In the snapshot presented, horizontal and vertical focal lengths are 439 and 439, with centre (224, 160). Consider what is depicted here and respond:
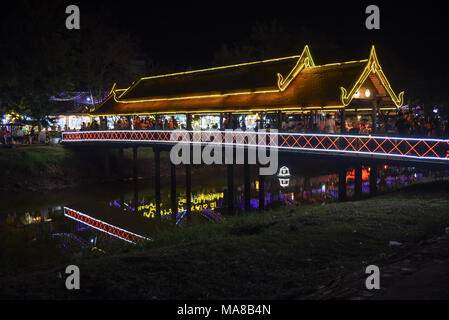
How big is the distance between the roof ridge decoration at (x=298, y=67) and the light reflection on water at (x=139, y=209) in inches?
277

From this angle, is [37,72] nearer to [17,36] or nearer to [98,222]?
[17,36]

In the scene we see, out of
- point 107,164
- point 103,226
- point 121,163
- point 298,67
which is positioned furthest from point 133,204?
point 298,67

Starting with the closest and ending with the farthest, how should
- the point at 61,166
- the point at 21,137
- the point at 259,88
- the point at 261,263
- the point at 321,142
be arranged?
the point at 261,263, the point at 321,142, the point at 259,88, the point at 61,166, the point at 21,137

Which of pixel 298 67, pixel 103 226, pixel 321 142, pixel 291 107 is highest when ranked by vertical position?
pixel 298 67

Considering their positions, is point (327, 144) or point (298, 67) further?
point (298, 67)

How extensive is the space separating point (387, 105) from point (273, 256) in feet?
60.9

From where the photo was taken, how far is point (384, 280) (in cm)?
747

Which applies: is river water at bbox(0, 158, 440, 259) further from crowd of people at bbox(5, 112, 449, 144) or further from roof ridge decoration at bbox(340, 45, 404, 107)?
roof ridge decoration at bbox(340, 45, 404, 107)

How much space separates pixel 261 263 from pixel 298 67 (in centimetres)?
1932

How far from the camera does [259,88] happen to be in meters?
27.0

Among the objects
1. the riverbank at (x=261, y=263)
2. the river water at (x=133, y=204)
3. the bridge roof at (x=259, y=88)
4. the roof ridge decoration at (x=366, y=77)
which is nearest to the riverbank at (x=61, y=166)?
the river water at (x=133, y=204)

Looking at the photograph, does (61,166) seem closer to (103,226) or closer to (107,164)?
(107,164)

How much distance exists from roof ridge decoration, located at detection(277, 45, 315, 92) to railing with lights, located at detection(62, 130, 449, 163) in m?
3.64

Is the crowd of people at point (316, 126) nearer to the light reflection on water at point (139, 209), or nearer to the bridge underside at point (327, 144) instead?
the bridge underside at point (327, 144)
